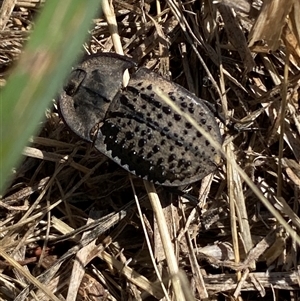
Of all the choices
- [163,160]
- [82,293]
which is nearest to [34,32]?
[163,160]

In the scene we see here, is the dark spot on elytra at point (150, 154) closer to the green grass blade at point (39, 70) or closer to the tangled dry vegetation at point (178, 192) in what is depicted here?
the tangled dry vegetation at point (178, 192)

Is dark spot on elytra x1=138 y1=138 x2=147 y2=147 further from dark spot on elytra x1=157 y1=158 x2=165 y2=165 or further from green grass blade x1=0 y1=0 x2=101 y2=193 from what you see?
green grass blade x1=0 y1=0 x2=101 y2=193

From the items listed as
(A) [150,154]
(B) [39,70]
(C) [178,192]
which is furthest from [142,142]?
(B) [39,70]

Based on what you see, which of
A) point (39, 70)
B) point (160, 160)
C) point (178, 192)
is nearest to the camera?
point (39, 70)

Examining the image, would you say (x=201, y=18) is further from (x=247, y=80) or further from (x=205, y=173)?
(x=205, y=173)

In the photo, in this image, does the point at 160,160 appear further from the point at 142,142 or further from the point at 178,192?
the point at 178,192

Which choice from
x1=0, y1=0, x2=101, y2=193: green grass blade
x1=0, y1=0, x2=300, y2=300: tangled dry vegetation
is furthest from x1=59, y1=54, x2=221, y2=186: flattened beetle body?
x1=0, y1=0, x2=101, y2=193: green grass blade
